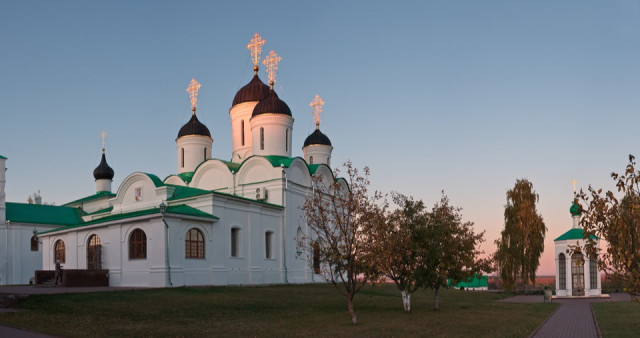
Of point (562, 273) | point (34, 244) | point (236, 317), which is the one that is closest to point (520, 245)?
point (562, 273)

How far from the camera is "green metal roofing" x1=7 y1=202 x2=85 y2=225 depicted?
38.7 metres

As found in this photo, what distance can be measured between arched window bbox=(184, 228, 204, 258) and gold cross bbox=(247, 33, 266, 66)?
56.9 ft

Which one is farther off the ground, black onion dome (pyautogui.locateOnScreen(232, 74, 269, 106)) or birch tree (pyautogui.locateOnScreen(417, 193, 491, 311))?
black onion dome (pyautogui.locateOnScreen(232, 74, 269, 106))

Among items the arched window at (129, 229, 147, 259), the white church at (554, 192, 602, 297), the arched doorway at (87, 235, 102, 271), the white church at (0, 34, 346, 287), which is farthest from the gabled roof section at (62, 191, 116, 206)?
the white church at (554, 192, 602, 297)

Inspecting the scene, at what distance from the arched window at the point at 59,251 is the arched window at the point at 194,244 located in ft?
31.6

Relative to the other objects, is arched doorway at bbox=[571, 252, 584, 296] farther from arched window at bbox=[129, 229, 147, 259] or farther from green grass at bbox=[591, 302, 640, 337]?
arched window at bbox=[129, 229, 147, 259]

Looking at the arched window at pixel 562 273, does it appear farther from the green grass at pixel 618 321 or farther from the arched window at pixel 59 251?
the arched window at pixel 59 251

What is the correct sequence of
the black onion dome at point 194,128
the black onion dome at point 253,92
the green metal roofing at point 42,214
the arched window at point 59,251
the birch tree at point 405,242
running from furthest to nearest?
the black onion dome at point 194,128, the black onion dome at point 253,92, the green metal roofing at point 42,214, the arched window at point 59,251, the birch tree at point 405,242

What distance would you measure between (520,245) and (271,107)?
19086 mm

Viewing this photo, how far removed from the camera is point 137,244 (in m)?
28.1

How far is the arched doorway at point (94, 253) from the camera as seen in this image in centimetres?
3003

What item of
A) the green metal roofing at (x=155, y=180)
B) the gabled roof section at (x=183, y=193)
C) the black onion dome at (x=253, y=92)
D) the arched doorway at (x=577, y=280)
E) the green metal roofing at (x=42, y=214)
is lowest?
the arched doorway at (x=577, y=280)

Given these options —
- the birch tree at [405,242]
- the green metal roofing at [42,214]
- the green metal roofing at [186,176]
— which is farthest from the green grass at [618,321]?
the green metal roofing at [42,214]

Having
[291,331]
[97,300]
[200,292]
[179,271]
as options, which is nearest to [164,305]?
[97,300]
